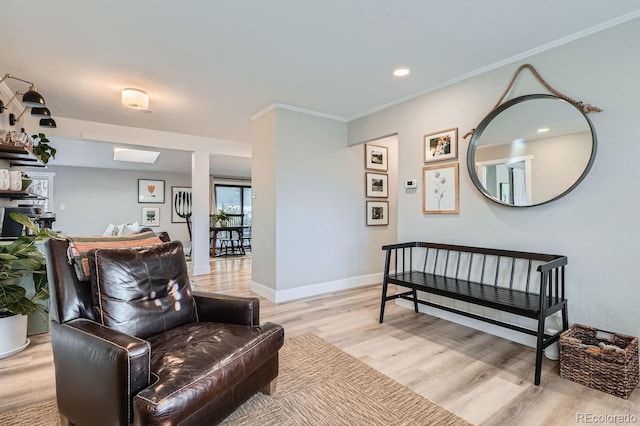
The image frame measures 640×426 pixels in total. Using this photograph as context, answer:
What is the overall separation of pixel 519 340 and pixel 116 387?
2.84 m

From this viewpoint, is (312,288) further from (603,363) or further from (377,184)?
(603,363)

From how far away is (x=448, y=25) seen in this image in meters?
2.18

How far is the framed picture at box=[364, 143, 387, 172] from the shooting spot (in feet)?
15.0

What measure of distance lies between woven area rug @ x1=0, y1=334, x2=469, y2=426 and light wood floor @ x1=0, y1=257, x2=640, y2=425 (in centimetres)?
12

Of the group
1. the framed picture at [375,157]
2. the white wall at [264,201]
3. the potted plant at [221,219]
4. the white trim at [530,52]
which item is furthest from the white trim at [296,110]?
the potted plant at [221,219]

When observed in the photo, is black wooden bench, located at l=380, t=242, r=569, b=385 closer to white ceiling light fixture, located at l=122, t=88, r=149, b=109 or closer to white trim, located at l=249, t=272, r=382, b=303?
white trim, located at l=249, t=272, r=382, b=303

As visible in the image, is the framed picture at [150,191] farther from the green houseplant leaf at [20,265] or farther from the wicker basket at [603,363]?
the wicker basket at [603,363]

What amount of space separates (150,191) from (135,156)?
208 centimetres

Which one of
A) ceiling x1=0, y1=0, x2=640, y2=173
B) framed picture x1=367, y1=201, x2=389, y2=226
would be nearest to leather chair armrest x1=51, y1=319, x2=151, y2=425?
ceiling x1=0, y1=0, x2=640, y2=173

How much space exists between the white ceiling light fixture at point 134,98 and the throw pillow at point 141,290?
2016 mm

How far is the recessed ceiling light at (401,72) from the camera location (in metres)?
2.86

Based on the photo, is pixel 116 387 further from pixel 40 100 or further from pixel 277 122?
pixel 277 122

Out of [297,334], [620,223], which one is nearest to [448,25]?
[620,223]

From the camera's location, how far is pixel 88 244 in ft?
5.87
